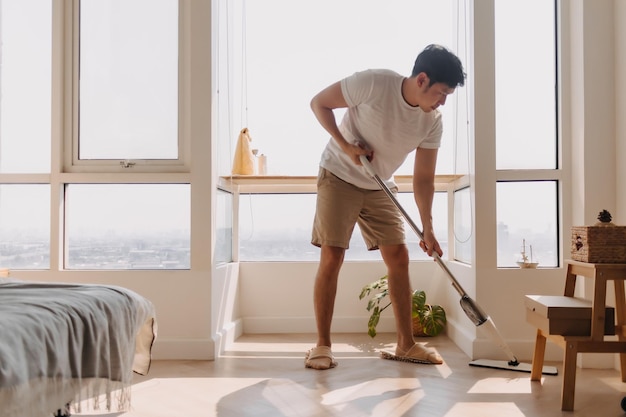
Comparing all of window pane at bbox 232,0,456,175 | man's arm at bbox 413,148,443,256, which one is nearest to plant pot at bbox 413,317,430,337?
man's arm at bbox 413,148,443,256

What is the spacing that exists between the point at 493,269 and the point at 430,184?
498mm

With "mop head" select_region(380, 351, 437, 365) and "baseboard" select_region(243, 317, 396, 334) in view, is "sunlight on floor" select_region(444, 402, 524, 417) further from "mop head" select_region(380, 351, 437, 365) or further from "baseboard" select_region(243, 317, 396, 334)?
"baseboard" select_region(243, 317, 396, 334)

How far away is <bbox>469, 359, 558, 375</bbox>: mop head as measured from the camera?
2469 millimetres

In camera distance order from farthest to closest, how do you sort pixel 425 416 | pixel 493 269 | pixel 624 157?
pixel 493 269
pixel 624 157
pixel 425 416

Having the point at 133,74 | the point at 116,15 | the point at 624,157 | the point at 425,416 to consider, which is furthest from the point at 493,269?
the point at 116,15

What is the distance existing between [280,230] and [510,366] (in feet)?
5.33

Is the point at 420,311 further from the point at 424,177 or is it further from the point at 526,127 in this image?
the point at 526,127

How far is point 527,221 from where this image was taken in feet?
9.51

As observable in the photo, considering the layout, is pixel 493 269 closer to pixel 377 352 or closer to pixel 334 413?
pixel 377 352

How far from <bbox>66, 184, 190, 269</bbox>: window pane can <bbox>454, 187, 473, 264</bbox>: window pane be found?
137 cm

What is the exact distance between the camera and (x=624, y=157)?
8.43 feet

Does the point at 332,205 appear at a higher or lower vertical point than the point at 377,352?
higher

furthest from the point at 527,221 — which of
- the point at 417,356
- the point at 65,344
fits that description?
the point at 65,344

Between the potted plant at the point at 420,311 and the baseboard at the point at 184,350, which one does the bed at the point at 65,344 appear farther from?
the potted plant at the point at 420,311
